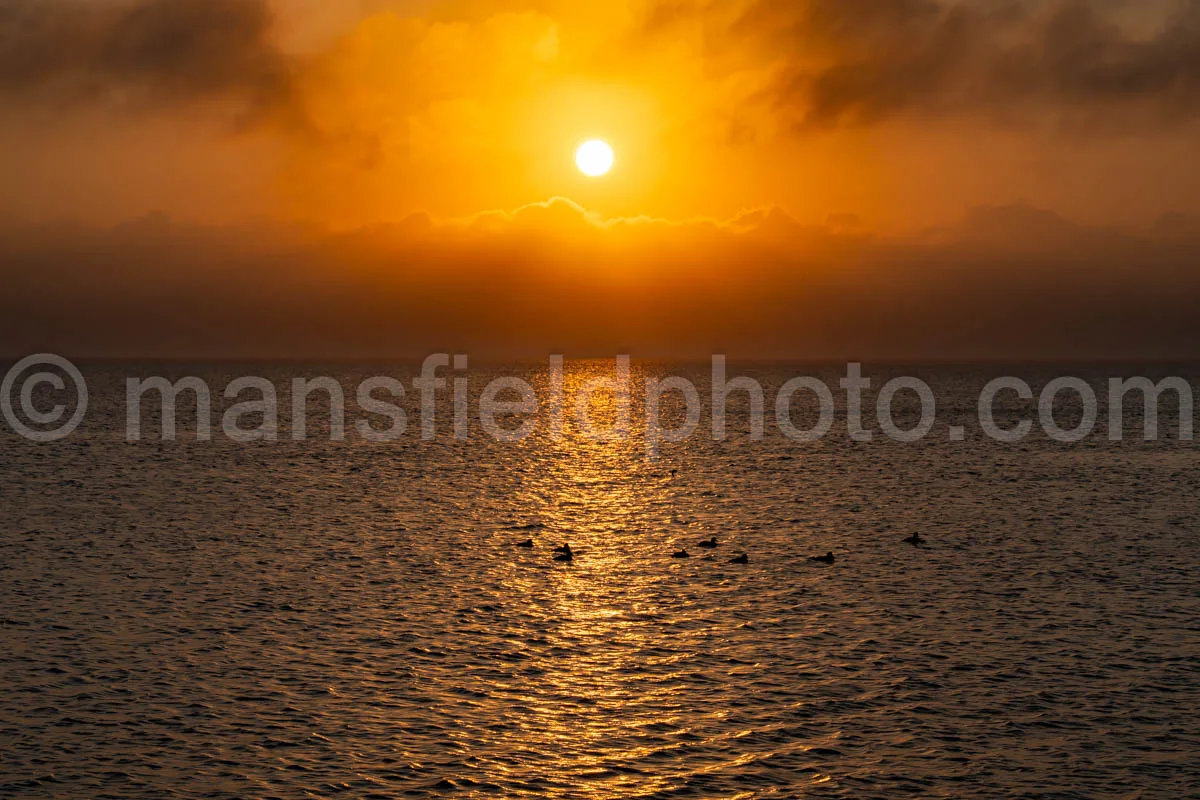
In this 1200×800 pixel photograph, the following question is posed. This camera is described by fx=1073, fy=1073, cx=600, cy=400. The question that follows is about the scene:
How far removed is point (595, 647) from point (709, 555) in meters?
21.9

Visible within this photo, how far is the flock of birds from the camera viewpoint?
6112cm

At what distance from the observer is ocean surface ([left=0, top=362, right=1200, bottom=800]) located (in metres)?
29.7

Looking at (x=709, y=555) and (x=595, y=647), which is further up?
(x=709, y=555)

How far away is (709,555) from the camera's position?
63188mm

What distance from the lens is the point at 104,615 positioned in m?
46.0

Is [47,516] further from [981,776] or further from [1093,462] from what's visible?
[1093,462]

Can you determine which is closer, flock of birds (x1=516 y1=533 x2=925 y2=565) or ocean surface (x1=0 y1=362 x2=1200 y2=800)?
ocean surface (x1=0 y1=362 x2=1200 y2=800)

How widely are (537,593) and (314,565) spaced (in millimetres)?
13904

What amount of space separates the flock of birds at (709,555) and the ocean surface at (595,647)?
843 millimetres

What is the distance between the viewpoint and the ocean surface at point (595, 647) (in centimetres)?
2973

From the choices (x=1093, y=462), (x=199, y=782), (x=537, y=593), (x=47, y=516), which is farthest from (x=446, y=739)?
(x=1093, y=462)

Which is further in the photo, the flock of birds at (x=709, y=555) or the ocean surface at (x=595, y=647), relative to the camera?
the flock of birds at (x=709, y=555)

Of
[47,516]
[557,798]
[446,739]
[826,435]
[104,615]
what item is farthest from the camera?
[826,435]

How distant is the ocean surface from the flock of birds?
2.77 ft
